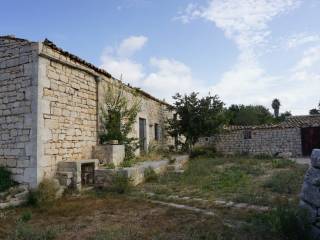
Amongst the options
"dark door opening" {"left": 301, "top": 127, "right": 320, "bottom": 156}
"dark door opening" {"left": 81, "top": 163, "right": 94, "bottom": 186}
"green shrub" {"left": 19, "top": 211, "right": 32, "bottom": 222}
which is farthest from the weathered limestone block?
"dark door opening" {"left": 301, "top": 127, "right": 320, "bottom": 156}

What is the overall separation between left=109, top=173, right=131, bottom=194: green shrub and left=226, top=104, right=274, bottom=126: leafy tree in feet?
94.1

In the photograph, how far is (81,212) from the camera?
6281mm

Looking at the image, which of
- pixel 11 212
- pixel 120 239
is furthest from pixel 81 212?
pixel 120 239

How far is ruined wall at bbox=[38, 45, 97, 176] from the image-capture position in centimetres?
797

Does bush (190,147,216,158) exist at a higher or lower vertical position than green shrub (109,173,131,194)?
higher

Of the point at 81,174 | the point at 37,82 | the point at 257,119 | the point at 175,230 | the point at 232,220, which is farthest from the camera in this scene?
the point at 257,119

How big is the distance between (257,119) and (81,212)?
3460 centimetres

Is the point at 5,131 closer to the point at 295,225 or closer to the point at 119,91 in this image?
the point at 119,91

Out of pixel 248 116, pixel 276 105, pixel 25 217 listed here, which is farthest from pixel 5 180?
pixel 276 105

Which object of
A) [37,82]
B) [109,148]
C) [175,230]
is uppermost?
[37,82]

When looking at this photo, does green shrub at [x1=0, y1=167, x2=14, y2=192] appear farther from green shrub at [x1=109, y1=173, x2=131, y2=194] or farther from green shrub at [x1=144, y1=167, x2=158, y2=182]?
green shrub at [x1=144, y1=167, x2=158, y2=182]

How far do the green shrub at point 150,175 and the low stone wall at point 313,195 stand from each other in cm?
594

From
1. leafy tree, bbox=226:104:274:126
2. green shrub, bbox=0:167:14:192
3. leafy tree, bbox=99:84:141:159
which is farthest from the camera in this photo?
leafy tree, bbox=226:104:274:126

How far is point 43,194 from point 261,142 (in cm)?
1707
